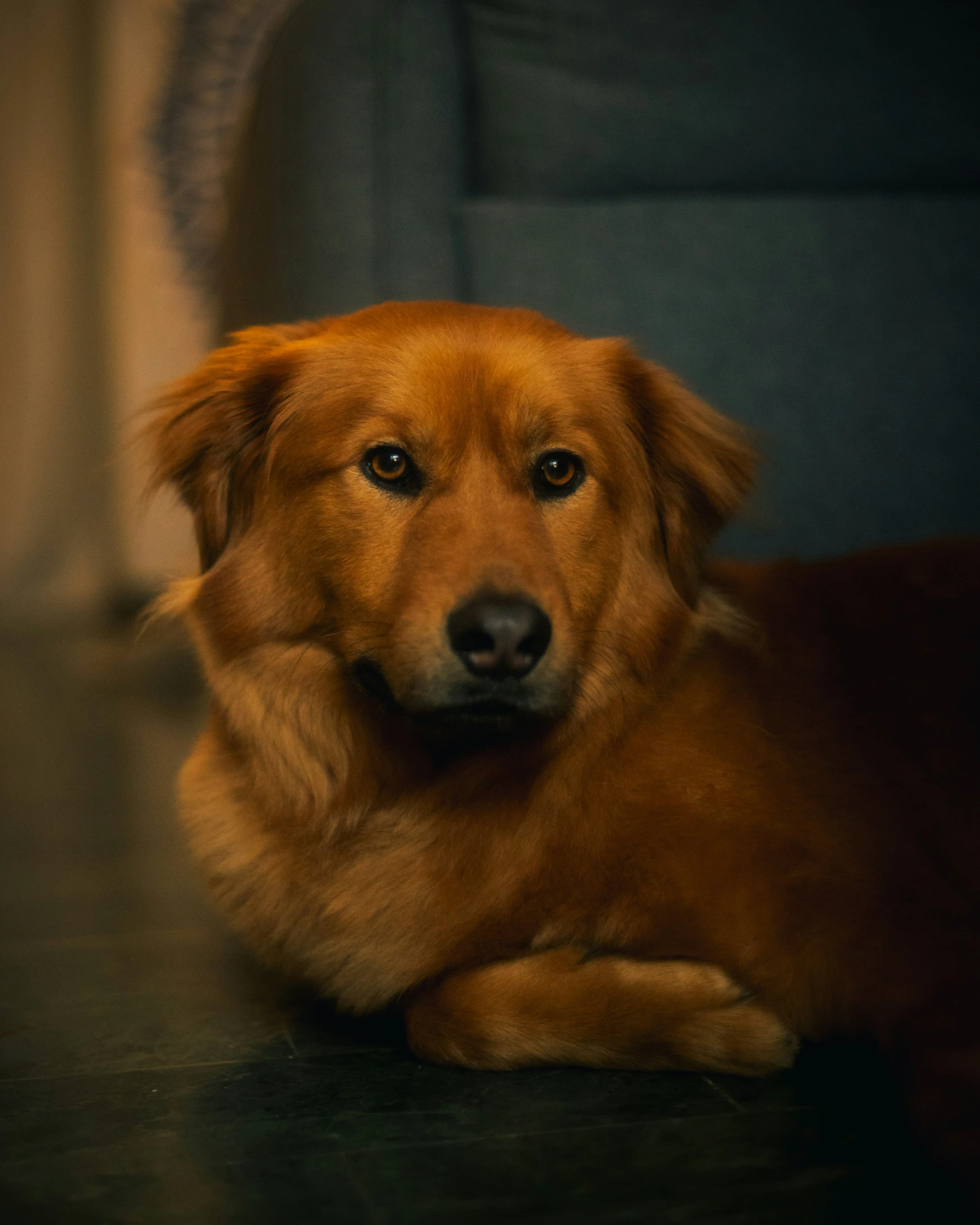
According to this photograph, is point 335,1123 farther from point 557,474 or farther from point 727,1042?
point 557,474

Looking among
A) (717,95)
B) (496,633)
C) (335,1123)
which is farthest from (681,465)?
(717,95)

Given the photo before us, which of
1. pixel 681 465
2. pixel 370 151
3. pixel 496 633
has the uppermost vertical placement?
pixel 370 151

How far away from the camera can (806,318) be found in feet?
10.8

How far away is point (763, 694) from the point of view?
192cm

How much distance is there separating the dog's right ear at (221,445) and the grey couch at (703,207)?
138 cm

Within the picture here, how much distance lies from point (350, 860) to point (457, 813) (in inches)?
6.6

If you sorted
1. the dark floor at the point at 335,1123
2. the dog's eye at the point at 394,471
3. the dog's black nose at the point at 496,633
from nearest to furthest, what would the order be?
the dark floor at the point at 335,1123 → the dog's black nose at the point at 496,633 → the dog's eye at the point at 394,471

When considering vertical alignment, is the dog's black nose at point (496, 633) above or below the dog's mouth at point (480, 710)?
above

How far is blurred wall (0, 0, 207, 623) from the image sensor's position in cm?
621

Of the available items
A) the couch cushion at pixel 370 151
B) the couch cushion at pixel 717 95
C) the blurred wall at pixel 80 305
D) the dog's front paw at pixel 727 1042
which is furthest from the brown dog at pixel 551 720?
the blurred wall at pixel 80 305

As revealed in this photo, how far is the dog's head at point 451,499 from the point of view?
168 centimetres

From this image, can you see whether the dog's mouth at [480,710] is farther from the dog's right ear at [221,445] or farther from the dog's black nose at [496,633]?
the dog's right ear at [221,445]

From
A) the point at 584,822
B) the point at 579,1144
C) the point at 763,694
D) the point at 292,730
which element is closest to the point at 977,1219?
the point at 579,1144

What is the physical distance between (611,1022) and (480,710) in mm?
425
